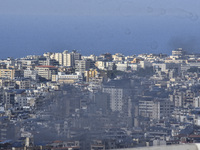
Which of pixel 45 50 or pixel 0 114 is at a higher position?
pixel 45 50

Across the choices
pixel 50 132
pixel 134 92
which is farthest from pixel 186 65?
pixel 50 132

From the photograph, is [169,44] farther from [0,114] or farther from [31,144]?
[31,144]

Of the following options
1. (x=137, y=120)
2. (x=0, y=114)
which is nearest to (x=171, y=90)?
(x=137, y=120)

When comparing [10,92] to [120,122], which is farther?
[10,92]

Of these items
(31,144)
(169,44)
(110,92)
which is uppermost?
(169,44)

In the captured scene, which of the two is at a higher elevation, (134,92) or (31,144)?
(134,92)

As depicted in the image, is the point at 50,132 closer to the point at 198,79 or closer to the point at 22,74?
the point at 198,79

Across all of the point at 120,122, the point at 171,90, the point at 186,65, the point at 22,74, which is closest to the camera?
the point at 120,122

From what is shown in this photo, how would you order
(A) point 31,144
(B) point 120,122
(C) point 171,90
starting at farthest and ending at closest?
(C) point 171,90 → (B) point 120,122 → (A) point 31,144

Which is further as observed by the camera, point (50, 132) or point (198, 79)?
point (198, 79)
